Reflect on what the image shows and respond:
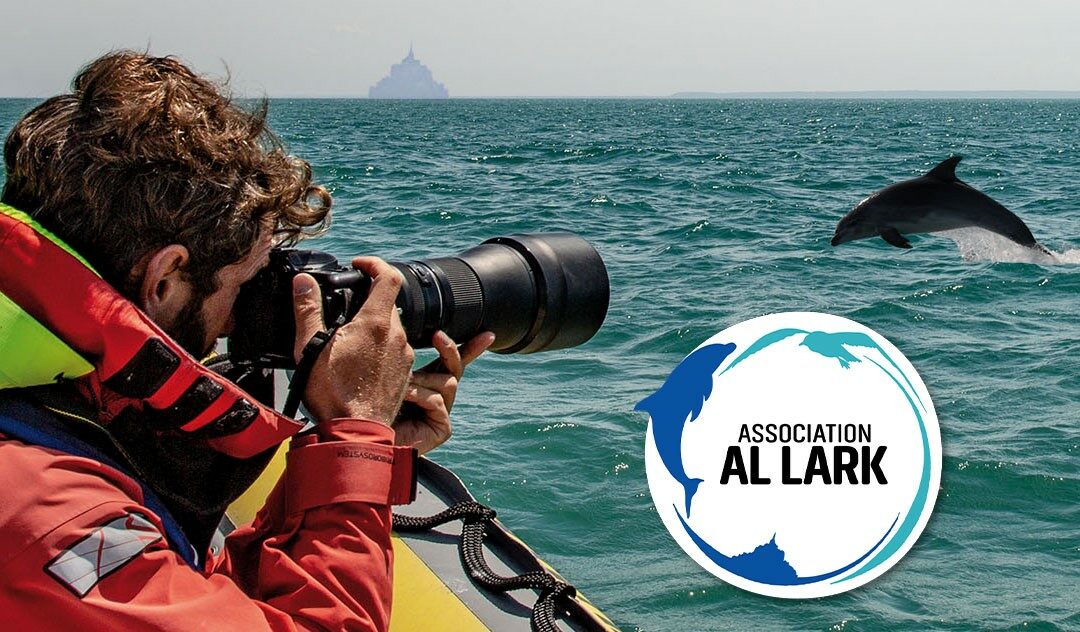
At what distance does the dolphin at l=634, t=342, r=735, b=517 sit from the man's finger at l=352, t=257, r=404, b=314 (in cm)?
297

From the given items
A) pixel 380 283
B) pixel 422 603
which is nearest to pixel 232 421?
pixel 380 283

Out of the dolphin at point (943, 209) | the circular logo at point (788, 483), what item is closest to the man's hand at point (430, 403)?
the circular logo at point (788, 483)

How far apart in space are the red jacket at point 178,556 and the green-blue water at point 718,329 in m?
0.78

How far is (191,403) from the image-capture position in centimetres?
132

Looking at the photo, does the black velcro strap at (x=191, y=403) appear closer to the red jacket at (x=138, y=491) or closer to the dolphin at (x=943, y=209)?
the red jacket at (x=138, y=491)

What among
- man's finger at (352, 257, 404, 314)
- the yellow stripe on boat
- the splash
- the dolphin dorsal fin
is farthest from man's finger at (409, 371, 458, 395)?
the splash

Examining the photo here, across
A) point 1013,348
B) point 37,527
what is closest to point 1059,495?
point 1013,348

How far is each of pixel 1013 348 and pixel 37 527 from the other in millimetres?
7164

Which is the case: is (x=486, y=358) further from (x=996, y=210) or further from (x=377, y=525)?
(x=377, y=525)

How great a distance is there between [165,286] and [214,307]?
10cm

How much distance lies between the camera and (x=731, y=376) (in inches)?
187

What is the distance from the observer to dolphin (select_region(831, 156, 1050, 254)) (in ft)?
23.9

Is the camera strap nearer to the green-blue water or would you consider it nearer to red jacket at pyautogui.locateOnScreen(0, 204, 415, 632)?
red jacket at pyautogui.locateOnScreen(0, 204, 415, 632)

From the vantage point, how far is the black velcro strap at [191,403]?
4.29 feet
